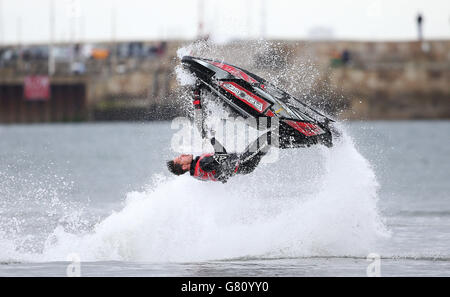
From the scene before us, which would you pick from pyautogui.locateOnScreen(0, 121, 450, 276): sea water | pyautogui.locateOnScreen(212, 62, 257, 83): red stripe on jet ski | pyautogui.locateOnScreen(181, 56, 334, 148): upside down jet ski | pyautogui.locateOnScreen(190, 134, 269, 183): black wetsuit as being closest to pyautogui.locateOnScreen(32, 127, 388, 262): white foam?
pyautogui.locateOnScreen(0, 121, 450, 276): sea water

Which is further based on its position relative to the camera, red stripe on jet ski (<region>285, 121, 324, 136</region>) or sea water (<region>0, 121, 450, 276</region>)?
red stripe on jet ski (<region>285, 121, 324, 136</region>)

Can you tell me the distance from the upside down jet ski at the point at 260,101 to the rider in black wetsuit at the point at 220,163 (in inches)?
17.2

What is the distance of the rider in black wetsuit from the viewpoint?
16.9 meters

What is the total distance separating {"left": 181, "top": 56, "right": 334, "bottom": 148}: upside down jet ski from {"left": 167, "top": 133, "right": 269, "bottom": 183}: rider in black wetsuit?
44 centimetres

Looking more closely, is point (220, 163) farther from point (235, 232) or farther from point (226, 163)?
point (235, 232)

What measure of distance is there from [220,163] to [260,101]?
121 cm

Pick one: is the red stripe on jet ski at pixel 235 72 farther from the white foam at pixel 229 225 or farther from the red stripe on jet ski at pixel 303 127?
the white foam at pixel 229 225

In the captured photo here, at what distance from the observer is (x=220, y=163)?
16.9 meters

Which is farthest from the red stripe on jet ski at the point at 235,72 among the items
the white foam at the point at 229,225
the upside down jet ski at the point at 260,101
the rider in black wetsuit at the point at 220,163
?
the white foam at the point at 229,225

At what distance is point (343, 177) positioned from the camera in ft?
57.6

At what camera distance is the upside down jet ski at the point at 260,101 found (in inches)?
667

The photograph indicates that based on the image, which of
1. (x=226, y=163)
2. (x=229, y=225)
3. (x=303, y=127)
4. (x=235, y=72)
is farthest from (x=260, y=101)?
(x=229, y=225)

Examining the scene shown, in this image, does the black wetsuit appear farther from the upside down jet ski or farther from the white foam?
the white foam
